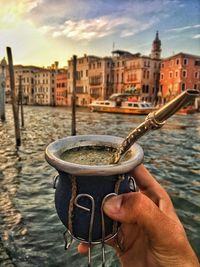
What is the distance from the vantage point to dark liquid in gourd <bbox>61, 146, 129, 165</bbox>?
1.53 metres

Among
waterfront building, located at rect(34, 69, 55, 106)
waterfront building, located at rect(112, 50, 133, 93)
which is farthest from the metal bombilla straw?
waterfront building, located at rect(34, 69, 55, 106)

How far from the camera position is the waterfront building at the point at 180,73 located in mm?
41406

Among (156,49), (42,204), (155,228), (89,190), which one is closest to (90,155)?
(89,190)

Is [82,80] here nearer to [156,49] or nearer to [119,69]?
[119,69]

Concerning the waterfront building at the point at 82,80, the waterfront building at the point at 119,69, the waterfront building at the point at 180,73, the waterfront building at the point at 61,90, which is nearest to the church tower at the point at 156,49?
the waterfront building at the point at 119,69

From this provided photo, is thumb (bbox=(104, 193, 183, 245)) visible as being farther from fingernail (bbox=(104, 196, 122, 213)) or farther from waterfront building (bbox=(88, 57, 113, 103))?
waterfront building (bbox=(88, 57, 113, 103))

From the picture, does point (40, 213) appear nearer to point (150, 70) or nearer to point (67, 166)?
point (67, 166)

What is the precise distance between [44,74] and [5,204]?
6623 centimetres

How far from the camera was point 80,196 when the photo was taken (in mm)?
1364

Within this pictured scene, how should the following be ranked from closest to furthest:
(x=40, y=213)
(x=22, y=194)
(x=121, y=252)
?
(x=121, y=252) < (x=40, y=213) < (x=22, y=194)

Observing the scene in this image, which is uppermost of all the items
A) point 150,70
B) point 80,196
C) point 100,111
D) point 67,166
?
point 150,70

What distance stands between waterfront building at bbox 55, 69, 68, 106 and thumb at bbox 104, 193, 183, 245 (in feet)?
202

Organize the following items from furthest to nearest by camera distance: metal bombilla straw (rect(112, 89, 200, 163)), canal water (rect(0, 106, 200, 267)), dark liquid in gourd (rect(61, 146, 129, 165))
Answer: canal water (rect(0, 106, 200, 267))
dark liquid in gourd (rect(61, 146, 129, 165))
metal bombilla straw (rect(112, 89, 200, 163))

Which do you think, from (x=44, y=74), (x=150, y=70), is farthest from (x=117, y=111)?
(x=44, y=74)
